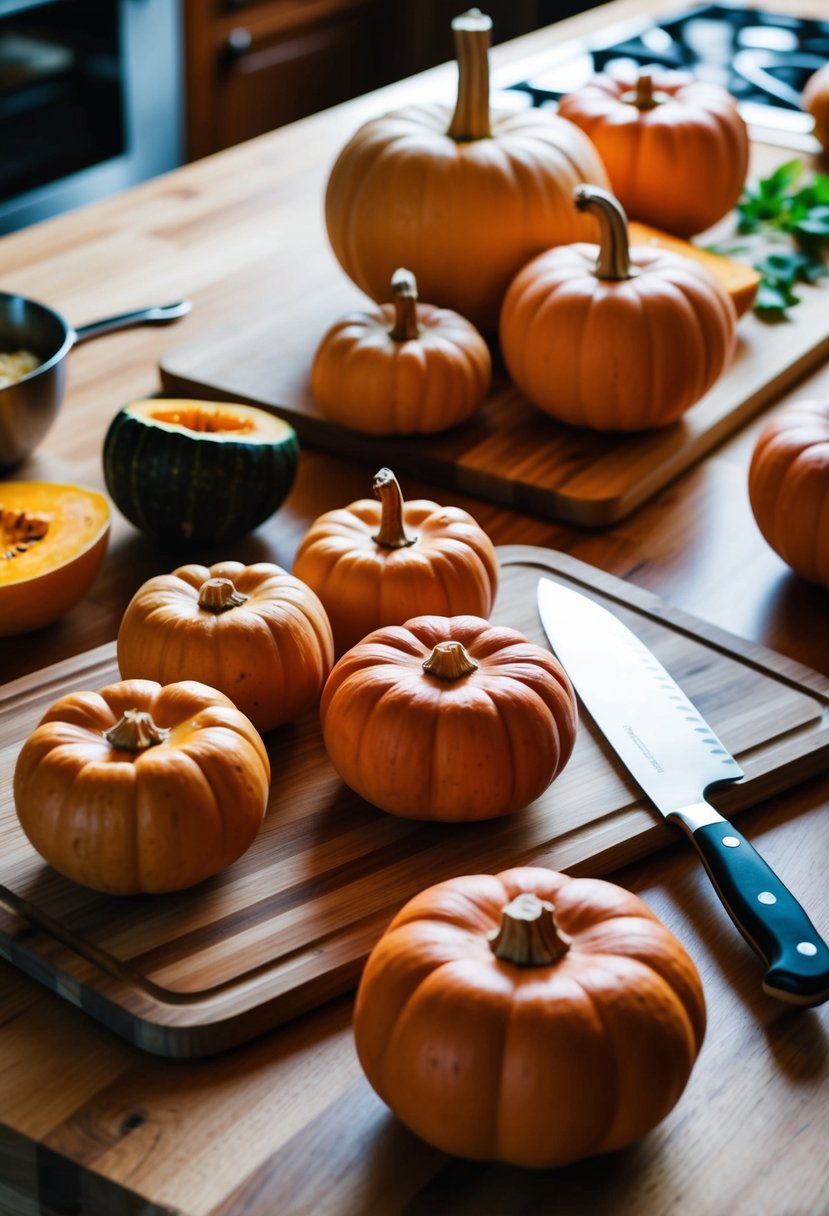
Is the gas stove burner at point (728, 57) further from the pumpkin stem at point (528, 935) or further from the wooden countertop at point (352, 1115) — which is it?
the pumpkin stem at point (528, 935)

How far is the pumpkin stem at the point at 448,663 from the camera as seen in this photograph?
994 mm

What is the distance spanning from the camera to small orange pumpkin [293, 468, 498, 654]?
116cm

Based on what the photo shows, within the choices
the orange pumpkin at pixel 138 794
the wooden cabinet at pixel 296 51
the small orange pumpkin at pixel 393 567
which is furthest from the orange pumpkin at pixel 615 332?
the wooden cabinet at pixel 296 51

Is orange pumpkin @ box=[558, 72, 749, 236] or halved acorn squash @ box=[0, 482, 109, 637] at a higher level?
orange pumpkin @ box=[558, 72, 749, 236]

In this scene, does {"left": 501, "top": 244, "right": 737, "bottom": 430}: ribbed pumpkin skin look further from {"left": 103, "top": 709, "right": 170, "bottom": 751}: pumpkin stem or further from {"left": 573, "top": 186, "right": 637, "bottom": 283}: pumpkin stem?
{"left": 103, "top": 709, "right": 170, "bottom": 751}: pumpkin stem

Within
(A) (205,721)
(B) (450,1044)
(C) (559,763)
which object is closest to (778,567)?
(C) (559,763)

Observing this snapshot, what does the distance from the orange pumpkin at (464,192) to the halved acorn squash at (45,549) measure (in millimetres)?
579

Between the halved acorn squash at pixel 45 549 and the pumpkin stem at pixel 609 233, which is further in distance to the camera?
the pumpkin stem at pixel 609 233

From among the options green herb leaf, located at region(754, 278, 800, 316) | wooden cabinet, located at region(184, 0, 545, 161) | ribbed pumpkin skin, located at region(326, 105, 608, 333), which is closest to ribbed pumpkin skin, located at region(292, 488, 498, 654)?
ribbed pumpkin skin, located at region(326, 105, 608, 333)

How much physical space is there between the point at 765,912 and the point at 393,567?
0.43m

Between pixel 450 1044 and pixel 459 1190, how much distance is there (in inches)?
4.0

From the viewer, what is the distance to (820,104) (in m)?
2.26

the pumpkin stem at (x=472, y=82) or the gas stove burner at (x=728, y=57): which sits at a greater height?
the pumpkin stem at (x=472, y=82)

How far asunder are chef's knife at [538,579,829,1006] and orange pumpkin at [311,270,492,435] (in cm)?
30
